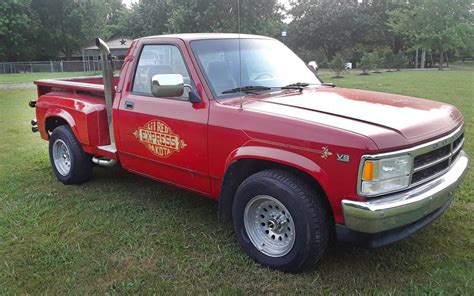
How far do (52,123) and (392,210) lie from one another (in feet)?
15.7

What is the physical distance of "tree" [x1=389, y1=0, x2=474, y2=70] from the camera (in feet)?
120

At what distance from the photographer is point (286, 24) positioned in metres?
48.2

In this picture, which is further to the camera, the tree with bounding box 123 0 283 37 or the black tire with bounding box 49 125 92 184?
the tree with bounding box 123 0 283 37

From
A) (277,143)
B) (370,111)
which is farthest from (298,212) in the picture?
(370,111)

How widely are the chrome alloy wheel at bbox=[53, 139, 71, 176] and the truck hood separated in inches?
121

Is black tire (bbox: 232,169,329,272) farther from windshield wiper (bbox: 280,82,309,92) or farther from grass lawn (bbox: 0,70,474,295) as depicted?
windshield wiper (bbox: 280,82,309,92)

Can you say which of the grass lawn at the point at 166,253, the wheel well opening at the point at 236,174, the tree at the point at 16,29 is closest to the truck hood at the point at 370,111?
the wheel well opening at the point at 236,174

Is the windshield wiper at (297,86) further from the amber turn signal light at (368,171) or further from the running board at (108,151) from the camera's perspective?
the running board at (108,151)

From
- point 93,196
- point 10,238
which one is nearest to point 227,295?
point 10,238

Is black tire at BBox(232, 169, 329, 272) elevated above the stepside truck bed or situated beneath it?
situated beneath

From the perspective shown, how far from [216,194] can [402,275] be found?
165cm

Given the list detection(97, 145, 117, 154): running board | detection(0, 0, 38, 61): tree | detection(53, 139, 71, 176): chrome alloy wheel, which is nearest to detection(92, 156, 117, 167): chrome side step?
detection(97, 145, 117, 154): running board

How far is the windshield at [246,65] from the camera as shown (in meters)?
4.14

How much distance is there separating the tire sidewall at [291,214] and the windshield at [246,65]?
939mm
